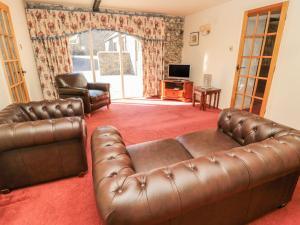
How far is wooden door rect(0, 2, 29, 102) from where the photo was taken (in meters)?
2.68

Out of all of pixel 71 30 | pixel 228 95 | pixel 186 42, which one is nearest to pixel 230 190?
pixel 228 95

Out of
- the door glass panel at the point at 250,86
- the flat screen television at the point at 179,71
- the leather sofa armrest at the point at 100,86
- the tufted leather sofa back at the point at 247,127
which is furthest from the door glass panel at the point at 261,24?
the leather sofa armrest at the point at 100,86

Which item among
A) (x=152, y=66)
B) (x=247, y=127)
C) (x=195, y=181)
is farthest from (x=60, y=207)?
(x=152, y=66)

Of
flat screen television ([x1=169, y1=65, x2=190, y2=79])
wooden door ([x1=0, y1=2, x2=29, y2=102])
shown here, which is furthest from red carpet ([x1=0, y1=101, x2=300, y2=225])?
flat screen television ([x1=169, y1=65, x2=190, y2=79])

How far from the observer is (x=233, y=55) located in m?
3.70

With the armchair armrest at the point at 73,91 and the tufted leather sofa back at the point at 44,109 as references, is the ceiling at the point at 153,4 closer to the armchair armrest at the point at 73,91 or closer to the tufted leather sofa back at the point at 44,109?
the armchair armrest at the point at 73,91

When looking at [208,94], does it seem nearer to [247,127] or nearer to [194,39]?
[194,39]

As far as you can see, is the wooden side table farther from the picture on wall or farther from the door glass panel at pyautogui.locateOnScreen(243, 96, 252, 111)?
the picture on wall

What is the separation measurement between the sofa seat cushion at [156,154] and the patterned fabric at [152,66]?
3.83m

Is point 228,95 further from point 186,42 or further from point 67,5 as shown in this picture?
point 67,5

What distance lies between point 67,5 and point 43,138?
12.5 ft

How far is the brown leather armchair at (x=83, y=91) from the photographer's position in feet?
11.9

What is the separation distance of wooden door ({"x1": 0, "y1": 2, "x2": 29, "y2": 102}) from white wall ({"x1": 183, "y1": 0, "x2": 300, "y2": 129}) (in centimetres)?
405

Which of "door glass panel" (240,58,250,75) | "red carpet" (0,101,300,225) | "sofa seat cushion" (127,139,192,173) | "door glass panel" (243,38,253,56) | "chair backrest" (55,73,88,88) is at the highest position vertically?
"door glass panel" (243,38,253,56)
